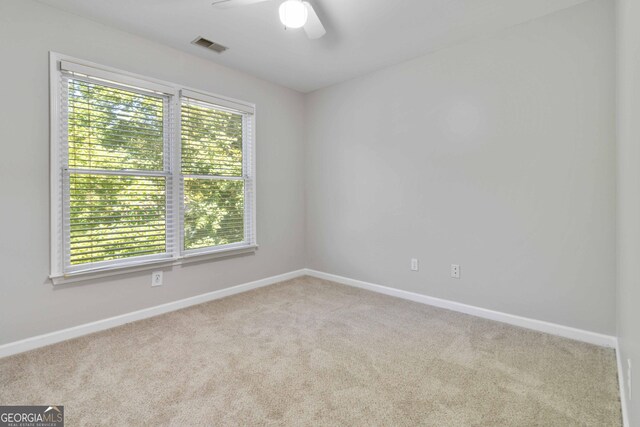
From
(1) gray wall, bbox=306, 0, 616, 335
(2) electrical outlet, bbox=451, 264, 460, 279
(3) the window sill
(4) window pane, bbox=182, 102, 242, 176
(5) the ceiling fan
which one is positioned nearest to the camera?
(5) the ceiling fan

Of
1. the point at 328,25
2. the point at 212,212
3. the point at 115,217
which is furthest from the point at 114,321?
the point at 328,25

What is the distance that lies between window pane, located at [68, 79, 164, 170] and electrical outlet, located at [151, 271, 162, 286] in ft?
3.17

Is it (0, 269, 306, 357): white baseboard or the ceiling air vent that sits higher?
the ceiling air vent

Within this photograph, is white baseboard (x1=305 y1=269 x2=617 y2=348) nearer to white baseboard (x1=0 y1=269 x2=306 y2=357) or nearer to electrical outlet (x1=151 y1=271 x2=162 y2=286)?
white baseboard (x1=0 y1=269 x2=306 y2=357)

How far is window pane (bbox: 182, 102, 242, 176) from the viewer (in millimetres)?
3055

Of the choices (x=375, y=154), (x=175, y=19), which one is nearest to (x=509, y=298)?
(x=375, y=154)

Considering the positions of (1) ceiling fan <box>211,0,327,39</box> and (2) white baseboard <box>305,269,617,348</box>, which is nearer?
(1) ceiling fan <box>211,0,327,39</box>

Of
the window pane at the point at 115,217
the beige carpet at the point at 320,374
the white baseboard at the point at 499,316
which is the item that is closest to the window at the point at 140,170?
the window pane at the point at 115,217

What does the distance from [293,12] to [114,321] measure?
9.05ft

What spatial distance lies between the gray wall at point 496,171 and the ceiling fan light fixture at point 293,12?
5.17 feet

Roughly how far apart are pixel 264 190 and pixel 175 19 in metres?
1.89

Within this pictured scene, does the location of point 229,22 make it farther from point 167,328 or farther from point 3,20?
point 167,328

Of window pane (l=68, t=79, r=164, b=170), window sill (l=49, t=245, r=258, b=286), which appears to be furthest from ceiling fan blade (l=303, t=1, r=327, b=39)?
window sill (l=49, t=245, r=258, b=286)

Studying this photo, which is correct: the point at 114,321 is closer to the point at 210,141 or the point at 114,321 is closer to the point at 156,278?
the point at 156,278
